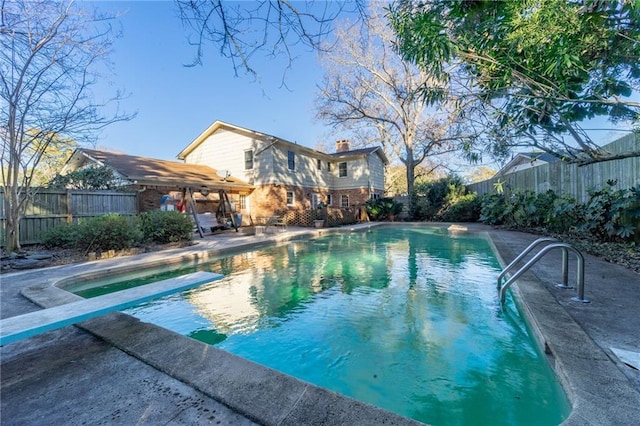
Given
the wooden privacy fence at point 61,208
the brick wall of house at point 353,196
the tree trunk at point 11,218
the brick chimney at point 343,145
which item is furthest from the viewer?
the brick chimney at point 343,145

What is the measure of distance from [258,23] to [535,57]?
14.8 ft

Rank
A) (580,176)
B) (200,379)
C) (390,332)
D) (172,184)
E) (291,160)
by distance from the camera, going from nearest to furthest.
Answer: (200,379) → (390,332) → (580,176) → (172,184) → (291,160)

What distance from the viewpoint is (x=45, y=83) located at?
7648 mm

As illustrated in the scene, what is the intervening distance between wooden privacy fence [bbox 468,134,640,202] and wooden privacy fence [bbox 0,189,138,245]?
12.6m

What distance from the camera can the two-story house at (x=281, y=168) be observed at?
58.8ft

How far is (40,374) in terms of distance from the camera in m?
2.29

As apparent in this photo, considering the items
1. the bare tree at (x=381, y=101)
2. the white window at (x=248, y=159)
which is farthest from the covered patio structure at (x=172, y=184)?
the bare tree at (x=381, y=101)

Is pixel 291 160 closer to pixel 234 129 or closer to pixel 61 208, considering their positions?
pixel 234 129

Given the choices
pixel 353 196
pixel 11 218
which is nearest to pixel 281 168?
pixel 353 196

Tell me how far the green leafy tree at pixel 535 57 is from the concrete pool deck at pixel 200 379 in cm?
328

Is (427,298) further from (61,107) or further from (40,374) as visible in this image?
(61,107)

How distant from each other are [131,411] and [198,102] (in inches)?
409

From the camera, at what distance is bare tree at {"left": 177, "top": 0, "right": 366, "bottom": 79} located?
9.90ft

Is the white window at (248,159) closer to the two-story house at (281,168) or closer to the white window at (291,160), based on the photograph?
the two-story house at (281,168)
